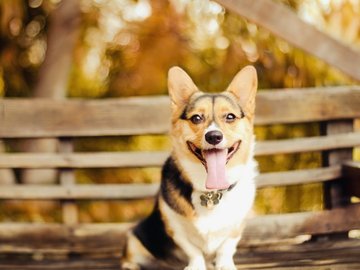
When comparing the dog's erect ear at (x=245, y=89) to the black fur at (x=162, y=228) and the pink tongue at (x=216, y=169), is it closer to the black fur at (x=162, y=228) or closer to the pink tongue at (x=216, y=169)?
the pink tongue at (x=216, y=169)

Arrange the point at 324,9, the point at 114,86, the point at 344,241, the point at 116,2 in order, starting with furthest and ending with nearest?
the point at 114,86
the point at 116,2
the point at 324,9
the point at 344,241

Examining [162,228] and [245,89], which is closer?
[245,89]

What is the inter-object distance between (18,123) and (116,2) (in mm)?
2306

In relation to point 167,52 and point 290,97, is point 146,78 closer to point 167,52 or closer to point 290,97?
point 167,52

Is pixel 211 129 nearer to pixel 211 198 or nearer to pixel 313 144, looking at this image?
pixel 211 198

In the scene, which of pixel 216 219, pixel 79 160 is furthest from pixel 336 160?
pixel 79 160

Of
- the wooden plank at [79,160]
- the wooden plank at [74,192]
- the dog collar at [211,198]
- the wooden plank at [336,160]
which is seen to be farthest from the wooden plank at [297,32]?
the wooden plank at [74,192]

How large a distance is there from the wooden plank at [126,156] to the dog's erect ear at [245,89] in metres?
0.74

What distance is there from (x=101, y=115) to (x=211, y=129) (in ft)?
3.87

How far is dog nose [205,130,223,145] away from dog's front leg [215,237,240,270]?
54 cm

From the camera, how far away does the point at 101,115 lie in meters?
3.36

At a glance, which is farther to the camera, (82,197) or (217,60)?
(217,60)

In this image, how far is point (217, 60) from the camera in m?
5.62

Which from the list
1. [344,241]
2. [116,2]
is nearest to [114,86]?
[116,2]
